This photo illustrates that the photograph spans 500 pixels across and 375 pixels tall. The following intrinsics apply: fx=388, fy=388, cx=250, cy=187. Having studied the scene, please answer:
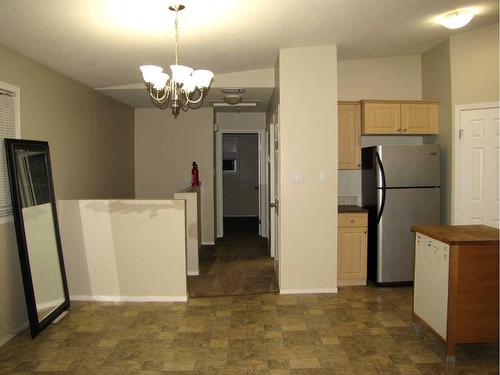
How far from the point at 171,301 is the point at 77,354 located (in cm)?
114

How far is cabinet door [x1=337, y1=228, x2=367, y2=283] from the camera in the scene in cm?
422

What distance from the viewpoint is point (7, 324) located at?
3.05 metres

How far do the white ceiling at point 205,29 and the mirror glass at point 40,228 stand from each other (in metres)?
0.94

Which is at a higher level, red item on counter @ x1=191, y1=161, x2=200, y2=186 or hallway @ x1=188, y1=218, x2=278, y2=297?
red item on counter @ x1=191, y1=161, x2=200, y2=186

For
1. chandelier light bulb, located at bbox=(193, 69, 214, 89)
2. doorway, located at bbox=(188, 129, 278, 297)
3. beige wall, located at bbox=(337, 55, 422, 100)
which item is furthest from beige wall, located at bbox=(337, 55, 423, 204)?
chandelier light bulb, located at bbox=(193, 69, 214, 89)

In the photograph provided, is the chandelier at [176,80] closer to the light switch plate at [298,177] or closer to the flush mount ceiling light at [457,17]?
the light switch plate at [298,177]

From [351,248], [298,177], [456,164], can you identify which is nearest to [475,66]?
[456,164]

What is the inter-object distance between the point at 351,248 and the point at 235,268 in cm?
156

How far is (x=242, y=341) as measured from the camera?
297cm

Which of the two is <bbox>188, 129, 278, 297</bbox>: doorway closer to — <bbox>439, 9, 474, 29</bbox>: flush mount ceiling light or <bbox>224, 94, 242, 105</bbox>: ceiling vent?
<bbox>224, 94, 242, 105</bbox>: ceiling vent

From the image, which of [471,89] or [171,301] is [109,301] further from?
[471,89]

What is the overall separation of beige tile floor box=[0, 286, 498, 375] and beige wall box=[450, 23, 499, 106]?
221cm

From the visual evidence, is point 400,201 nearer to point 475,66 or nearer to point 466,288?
point 475,66

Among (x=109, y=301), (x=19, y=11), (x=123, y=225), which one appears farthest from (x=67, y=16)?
(x=109, y=301)
